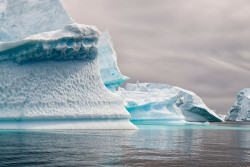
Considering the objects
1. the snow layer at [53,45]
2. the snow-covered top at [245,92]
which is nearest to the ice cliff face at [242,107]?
the snow-covered top at [245,92]

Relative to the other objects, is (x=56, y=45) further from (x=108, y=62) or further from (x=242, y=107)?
(x=242, y=107)

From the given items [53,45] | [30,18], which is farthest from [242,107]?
[53,45]

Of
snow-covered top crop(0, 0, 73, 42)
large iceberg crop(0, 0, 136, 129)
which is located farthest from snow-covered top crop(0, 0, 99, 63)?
snow-covered top crop(0, 0, 73, 42)

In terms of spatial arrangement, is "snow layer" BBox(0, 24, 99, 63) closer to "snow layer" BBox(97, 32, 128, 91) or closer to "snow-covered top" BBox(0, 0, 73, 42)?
"snow-covered top" BBox(0, 0, 73, 42)

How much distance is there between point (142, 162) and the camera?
6.14 metres

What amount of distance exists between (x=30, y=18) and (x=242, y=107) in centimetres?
8009

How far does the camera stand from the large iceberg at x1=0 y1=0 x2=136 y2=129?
58.7ft

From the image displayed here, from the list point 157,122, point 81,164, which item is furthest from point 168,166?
point 157,122

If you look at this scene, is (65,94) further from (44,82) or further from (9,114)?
Result: (9,114)

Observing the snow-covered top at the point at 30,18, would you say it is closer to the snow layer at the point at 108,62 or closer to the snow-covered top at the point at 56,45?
the snow-covered top at the point at 56,45

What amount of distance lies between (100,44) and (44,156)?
77.6ft

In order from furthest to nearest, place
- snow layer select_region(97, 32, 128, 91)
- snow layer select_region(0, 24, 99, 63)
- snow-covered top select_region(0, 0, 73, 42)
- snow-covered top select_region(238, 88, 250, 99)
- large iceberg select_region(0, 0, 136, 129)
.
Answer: snow-covered top select_region(238, 88, 250, 99), snow layer select_region(97, 32, 128, 91), snow-covered top select_region(0, 0, 73, 42), snow layer select_region(0, 24, 99, 63), large iceberg select_region(0, 0, 136, 129)

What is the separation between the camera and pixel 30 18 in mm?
23531

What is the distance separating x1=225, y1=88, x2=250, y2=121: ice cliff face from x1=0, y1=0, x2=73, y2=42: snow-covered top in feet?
246
